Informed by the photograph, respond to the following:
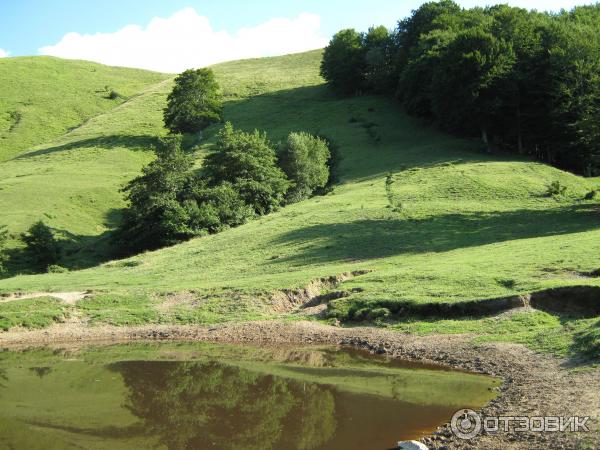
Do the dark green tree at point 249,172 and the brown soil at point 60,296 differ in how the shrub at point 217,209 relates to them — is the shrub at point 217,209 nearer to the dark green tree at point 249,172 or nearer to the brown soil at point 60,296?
the dark green tree at point 249,172

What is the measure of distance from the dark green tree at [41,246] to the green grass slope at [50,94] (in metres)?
47.6

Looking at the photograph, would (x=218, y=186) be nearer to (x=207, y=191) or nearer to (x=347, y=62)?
(x=207, y=191)

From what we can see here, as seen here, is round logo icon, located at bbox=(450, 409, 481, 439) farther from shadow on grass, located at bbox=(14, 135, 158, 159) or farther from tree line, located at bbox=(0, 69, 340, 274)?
shadow on grass, located at bbox=(14, 135, 158, 159)

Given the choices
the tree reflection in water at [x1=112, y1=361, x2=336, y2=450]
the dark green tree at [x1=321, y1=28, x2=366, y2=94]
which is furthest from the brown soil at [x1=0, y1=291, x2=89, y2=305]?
the dark green tree at [x1=321, y1=28, x2=366, y2=94]

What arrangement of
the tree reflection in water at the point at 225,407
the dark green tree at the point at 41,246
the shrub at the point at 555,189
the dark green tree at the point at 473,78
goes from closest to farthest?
1. the tree reflection in water at the point at 225,407
2. the shrub at the point at 555,189
3. the dark green tree at the point at 41,246
4. the dark green tree at the point at 473,78

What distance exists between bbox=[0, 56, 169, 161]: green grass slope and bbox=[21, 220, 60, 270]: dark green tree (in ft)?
156

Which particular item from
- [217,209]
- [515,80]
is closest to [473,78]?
[515,80]

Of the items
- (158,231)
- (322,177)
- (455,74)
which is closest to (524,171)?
(455,74)

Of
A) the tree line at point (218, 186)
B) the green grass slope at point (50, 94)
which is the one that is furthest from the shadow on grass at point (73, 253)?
the green grass slope at point (50, 94)

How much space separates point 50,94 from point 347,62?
6188cm

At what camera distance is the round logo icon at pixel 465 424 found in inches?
553

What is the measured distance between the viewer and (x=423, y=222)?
4347 centimetres

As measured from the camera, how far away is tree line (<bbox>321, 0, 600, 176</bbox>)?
61.2m

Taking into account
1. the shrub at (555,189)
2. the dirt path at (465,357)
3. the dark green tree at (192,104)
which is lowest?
the dirt path at (465,357)
